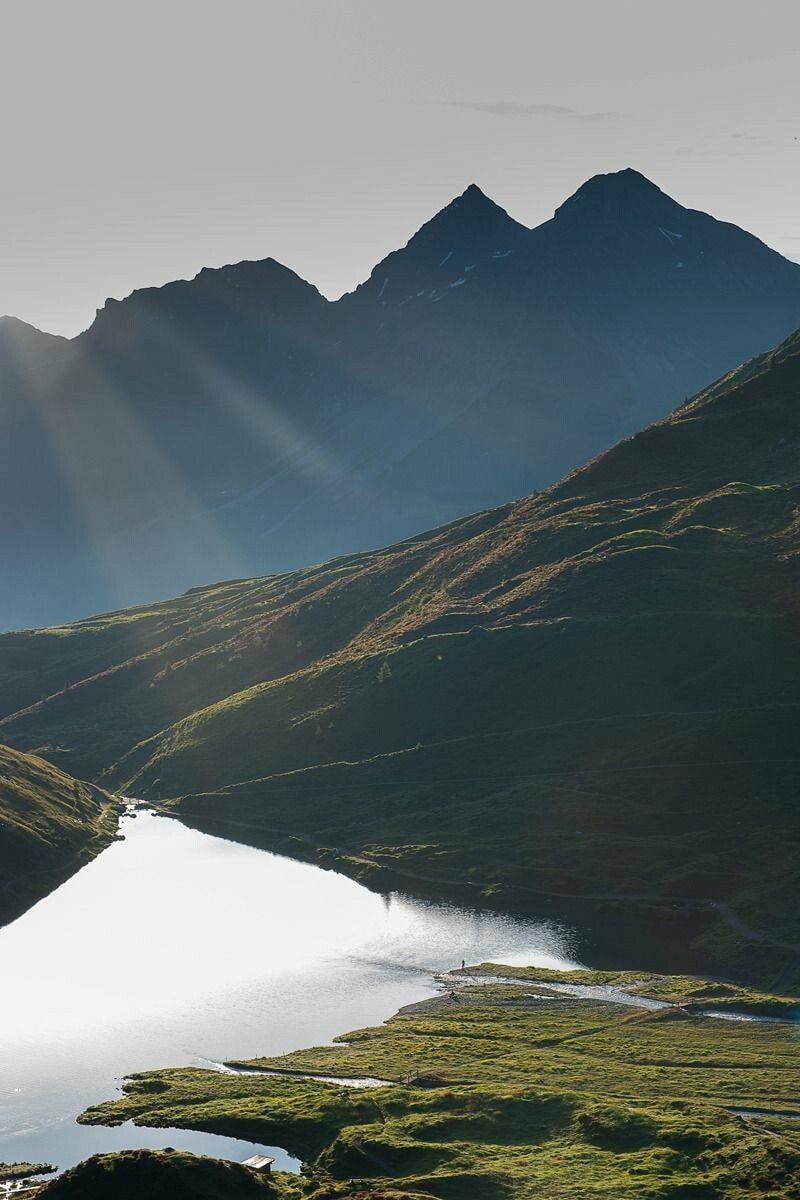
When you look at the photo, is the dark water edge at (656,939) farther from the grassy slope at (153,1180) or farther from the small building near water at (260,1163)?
the grassy slope at (153,1180)

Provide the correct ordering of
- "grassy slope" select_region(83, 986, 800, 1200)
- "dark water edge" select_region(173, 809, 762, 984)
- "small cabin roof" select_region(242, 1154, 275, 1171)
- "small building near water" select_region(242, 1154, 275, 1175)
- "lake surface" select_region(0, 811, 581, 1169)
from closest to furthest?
"grassy slope" select_region(83, 986, 800, 1200) < "small building near water" select_region(242, 1154, 275, 1175) < "small cabin roof" select_region(242, 1154, 275, 1171) < "lake surface" select_region(0, 811, 581, 1169) < "dark water edge" select_region(173, 809, 762, 984)

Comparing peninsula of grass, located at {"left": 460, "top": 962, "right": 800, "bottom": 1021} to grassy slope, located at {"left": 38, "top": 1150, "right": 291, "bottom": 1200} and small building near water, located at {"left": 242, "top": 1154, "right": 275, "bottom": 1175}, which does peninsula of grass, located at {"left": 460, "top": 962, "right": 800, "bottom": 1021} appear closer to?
small building near water, located at {"left": 242, "top": 1154, "right": 275, "bottom": 1175}

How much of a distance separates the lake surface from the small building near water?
3276mm

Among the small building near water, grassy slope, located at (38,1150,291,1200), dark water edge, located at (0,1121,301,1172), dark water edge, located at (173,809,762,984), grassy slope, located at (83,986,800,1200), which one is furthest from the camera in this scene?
dark water edge, located at (173,809,762,984)

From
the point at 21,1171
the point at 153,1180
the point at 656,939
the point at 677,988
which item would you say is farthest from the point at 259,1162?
the point at 656,939

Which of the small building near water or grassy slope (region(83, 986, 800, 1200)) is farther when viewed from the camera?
the small building near water

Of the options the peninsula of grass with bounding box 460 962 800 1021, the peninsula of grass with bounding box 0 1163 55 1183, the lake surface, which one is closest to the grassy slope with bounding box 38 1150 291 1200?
the peninsula of grass with bounding box 0 1163 55 1183

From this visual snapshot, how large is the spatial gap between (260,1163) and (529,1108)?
22.8 m

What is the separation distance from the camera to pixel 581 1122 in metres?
109

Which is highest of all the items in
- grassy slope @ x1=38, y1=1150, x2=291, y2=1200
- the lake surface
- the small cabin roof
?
the lake surface

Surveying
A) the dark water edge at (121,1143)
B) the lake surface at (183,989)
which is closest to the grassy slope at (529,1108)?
the dark water edge at (121,1143)

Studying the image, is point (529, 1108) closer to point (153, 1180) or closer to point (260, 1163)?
point (260, 1163)

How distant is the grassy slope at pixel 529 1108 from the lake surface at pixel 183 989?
215 inches

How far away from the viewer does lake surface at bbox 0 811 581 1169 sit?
4815 inches
